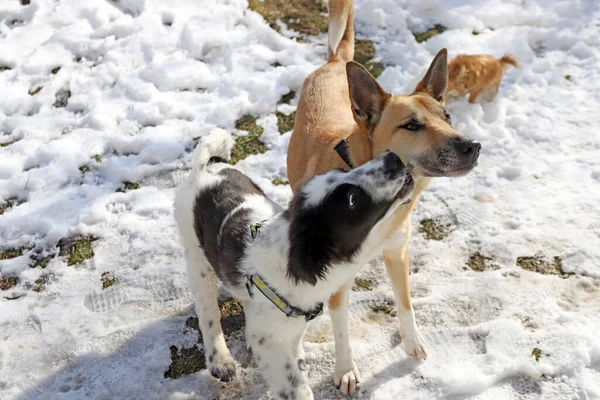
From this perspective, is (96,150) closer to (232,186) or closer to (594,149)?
(232,186)

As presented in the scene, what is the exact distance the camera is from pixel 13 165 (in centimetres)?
476

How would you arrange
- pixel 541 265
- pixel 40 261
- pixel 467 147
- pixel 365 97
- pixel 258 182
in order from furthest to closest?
pixel 258 182 → pixel 40 261 → pixel 541 265 → pixel 365 97 → pixel 467 147

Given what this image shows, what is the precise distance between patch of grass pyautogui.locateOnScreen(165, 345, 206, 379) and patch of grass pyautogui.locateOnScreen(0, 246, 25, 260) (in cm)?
152

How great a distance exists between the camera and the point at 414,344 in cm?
339

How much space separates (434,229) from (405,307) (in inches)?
40.1

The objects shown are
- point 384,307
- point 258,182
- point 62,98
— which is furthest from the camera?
point 62,98

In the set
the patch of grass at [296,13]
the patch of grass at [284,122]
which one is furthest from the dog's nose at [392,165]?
the patch of grass at [296,13]

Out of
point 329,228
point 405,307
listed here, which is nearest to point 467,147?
point 329,228

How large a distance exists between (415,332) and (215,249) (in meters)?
1.33

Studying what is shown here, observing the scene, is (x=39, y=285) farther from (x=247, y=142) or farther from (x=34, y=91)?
(x=34, y=91)

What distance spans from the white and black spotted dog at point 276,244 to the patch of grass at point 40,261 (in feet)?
4.04

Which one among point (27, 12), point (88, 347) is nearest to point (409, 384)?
point (88, 347)

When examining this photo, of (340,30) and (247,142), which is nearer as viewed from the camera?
(340,30)

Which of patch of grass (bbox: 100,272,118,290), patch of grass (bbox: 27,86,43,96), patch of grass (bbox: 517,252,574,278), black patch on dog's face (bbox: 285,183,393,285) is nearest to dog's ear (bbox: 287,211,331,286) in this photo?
black patch on dog's face (bbox: 285,183,393,285)
